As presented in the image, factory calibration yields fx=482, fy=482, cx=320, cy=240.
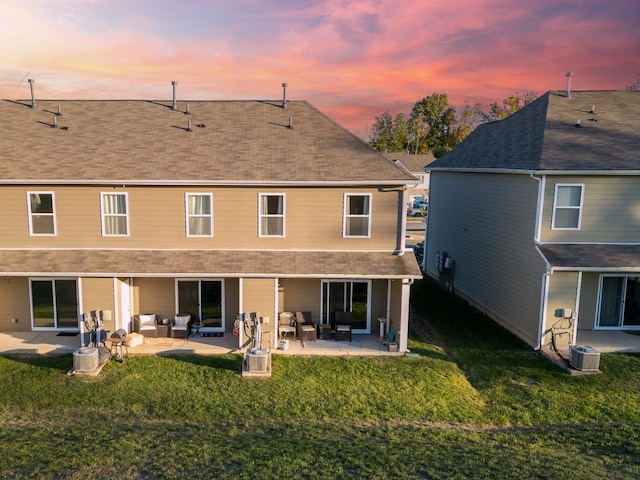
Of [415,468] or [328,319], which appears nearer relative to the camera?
[415,468]

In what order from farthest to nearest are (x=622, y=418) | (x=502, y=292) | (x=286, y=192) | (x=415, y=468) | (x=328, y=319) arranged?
(x=502, y=292), (x=328, y=319), (x=286, y=192), (x=622, y=418), (x=415, y=468)

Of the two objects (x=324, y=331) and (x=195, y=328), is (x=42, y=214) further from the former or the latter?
(x=324, y=331)

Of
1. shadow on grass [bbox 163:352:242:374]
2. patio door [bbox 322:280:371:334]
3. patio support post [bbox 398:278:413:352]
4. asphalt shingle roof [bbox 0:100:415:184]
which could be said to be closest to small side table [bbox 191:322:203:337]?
shadow on grass [bbox 163:352:242:374]

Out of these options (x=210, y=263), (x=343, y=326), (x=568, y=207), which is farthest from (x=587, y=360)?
(x=210, y=263)

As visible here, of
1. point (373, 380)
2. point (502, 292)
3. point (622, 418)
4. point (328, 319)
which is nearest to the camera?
point (622, 418)

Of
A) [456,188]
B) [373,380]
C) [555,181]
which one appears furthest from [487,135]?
[373,380]

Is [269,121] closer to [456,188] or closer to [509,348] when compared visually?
[456,188]

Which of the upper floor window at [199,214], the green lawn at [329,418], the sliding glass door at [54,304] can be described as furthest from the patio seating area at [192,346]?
the upper floor window at [199,214]

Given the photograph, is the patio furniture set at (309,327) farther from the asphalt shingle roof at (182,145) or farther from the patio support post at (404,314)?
the asphalt shingle roof at (182,145)
